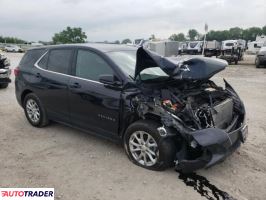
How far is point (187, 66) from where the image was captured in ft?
15.1

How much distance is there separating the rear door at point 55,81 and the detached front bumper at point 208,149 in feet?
7.71

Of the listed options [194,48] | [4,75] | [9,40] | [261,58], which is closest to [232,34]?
[9,40]

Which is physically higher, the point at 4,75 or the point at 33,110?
the point at 4,75

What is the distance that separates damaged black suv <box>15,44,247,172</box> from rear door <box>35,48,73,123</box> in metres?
0.02

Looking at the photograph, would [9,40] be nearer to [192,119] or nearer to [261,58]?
[261,58]

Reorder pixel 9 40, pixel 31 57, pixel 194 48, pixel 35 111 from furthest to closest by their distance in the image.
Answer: pixel 9 40 < pixel 194 48 < pixel 31 57 < pixel 35 111

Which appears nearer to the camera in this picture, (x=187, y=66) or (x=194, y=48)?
(x=187, y=66)

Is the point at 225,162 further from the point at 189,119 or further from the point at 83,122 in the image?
the point at 83,122

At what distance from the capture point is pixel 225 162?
15.8 feet

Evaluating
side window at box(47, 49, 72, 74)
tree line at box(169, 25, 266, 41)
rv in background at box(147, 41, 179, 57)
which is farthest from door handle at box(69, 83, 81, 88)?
tree line at box(169, 25, 266, 41)

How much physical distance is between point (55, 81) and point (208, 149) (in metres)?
2.96

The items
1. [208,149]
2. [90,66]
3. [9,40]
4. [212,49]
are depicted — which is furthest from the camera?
[9,40]

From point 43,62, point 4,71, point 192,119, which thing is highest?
point 43,62

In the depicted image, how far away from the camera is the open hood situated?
14.8 ft
